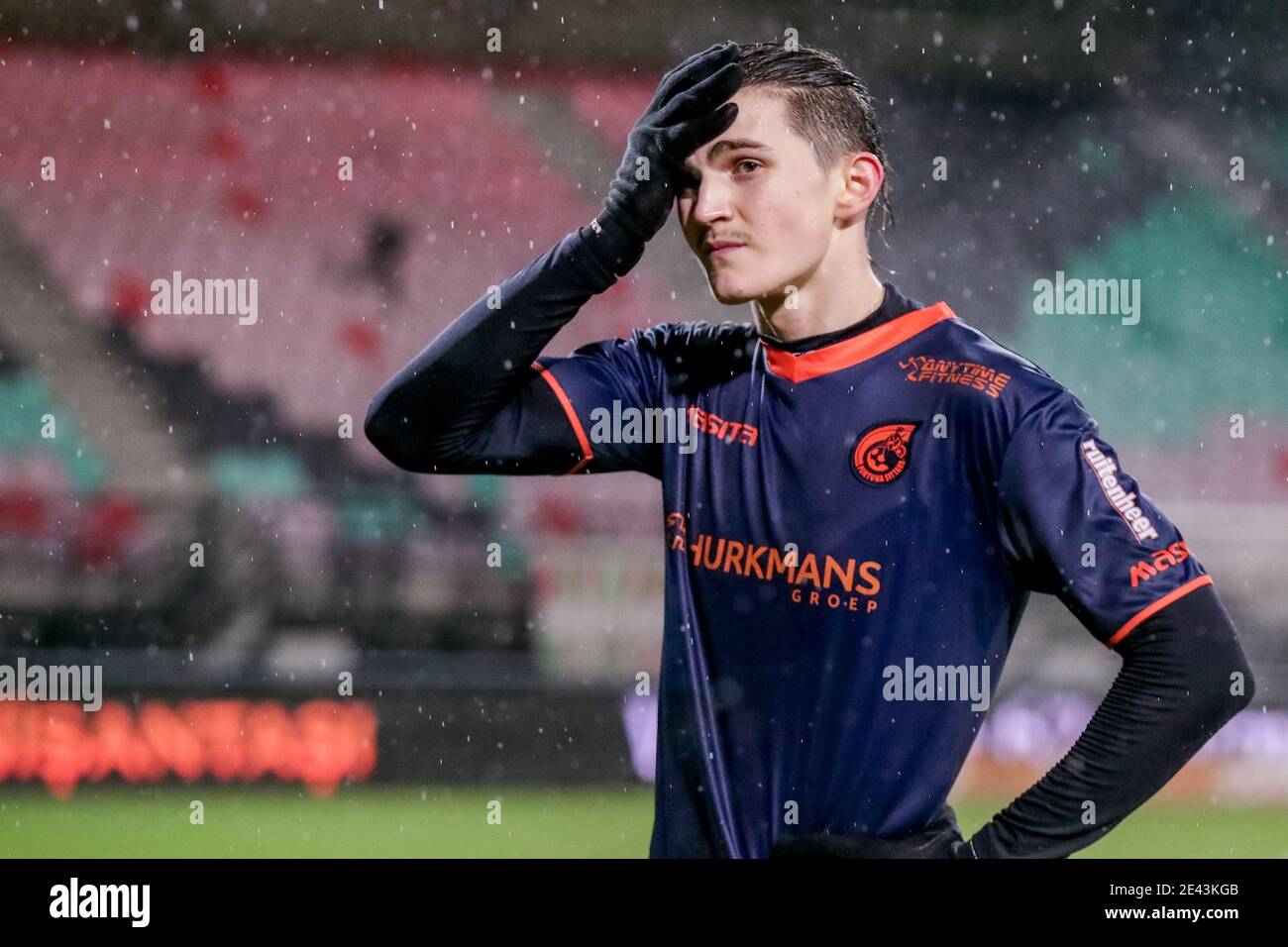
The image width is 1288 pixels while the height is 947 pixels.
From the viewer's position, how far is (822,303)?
73.9 inches

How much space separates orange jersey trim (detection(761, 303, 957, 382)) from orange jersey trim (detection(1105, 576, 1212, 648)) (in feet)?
1.61

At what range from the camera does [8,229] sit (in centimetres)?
705

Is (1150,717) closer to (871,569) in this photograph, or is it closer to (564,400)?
(871,569)

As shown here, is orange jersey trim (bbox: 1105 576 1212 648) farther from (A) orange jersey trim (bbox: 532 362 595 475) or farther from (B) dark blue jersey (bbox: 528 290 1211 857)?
(A) orange jersey trim (bbox: 532 362 595 475)

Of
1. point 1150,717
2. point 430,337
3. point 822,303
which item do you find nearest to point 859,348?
point 822,303

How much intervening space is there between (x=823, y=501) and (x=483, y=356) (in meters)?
0.52

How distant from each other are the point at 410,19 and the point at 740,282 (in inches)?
218

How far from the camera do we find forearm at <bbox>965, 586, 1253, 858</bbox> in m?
1.65

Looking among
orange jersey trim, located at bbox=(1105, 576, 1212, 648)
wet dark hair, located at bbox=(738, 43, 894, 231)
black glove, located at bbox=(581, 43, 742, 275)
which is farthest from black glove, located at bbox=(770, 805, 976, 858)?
wet dark hair, located at bbox=(738, 43, 894, 231)

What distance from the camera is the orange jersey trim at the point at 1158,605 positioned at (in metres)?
1.66
